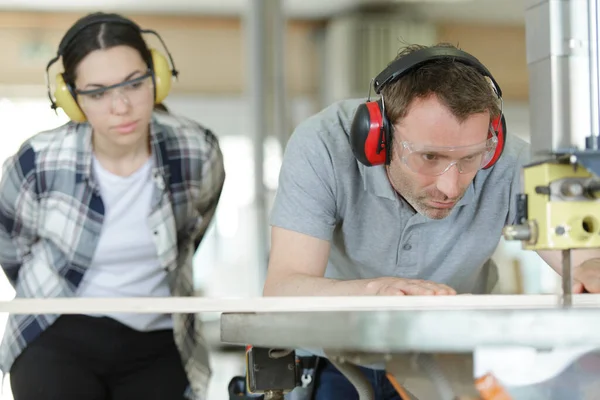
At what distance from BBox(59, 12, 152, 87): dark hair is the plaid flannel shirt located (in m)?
0.22

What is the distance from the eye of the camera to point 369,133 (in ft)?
5.90

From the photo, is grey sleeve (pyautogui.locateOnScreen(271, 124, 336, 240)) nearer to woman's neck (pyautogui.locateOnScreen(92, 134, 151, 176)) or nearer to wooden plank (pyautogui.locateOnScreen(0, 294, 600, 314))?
wooden plank (pyautogui.locateOnScreen(0, 294, 600, 314))

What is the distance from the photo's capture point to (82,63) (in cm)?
243

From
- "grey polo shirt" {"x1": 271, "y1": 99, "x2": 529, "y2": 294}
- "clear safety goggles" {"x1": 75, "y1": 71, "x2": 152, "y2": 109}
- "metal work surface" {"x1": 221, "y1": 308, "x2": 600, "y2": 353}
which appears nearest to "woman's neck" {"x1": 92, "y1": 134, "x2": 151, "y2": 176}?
"clear safety goggles" {"x1": 75, "y1": 71, "x2": 152, "y2": 109}

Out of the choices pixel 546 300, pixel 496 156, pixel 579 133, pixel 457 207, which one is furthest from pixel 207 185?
pixel 579 133

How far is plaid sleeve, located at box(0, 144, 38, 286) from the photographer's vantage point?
2430 mm

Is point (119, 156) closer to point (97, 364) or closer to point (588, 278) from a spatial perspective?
point (97, 364)

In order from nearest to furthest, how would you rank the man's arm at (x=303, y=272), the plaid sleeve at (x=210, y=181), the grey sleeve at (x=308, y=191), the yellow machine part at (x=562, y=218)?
the yellow machine part at (x=562, y=218)
the man's arm at (x=303, y=272)
the grey sleeve at (x=308, y=191)
the plaid sleeve at (x=210, y=181)

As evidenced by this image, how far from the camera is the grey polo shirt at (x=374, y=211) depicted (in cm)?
198

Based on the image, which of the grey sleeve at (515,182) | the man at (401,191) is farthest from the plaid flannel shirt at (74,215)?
the grey sleeve at (515,182)

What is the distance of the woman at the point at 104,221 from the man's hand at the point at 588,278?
1.24 metres

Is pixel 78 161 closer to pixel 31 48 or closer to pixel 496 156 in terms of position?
pixel 496 156

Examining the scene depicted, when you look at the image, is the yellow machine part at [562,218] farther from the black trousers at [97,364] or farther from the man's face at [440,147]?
the black trousers at [97,364]

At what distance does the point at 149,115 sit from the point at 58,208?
1.28ft
